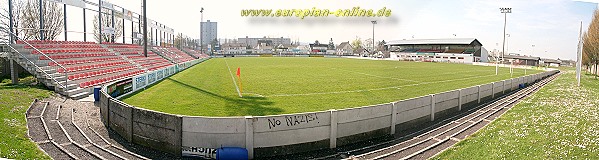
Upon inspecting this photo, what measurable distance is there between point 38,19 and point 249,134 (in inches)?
1441

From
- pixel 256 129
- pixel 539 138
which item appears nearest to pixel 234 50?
pixel 256 129

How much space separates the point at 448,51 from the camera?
77500 mm

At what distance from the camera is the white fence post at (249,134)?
7.23 meters

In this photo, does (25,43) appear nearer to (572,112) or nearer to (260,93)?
(260,93)

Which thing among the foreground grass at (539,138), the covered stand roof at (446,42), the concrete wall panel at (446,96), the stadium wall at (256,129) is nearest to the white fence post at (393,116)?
the stadium wall at (256,129)

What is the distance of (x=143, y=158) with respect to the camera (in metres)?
7.34

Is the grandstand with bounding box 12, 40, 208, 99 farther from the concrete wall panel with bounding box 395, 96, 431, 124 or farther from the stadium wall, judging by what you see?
the concrete wall panel with bounding box 395, 96, 431, 124

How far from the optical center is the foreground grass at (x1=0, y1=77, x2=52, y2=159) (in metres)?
Result: 6.75

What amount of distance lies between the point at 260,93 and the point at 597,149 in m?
12.5

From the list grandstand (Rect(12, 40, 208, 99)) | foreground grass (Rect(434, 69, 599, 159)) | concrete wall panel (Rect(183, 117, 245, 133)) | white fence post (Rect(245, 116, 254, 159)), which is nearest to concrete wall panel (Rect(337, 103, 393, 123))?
foreground grass (Rect(434, 69, 599, 159))

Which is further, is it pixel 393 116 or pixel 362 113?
pixel 393 116

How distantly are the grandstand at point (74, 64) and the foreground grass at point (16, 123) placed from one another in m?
1.13

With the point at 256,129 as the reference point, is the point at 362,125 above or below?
below

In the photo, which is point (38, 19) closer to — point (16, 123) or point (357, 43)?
point (16, 123)
